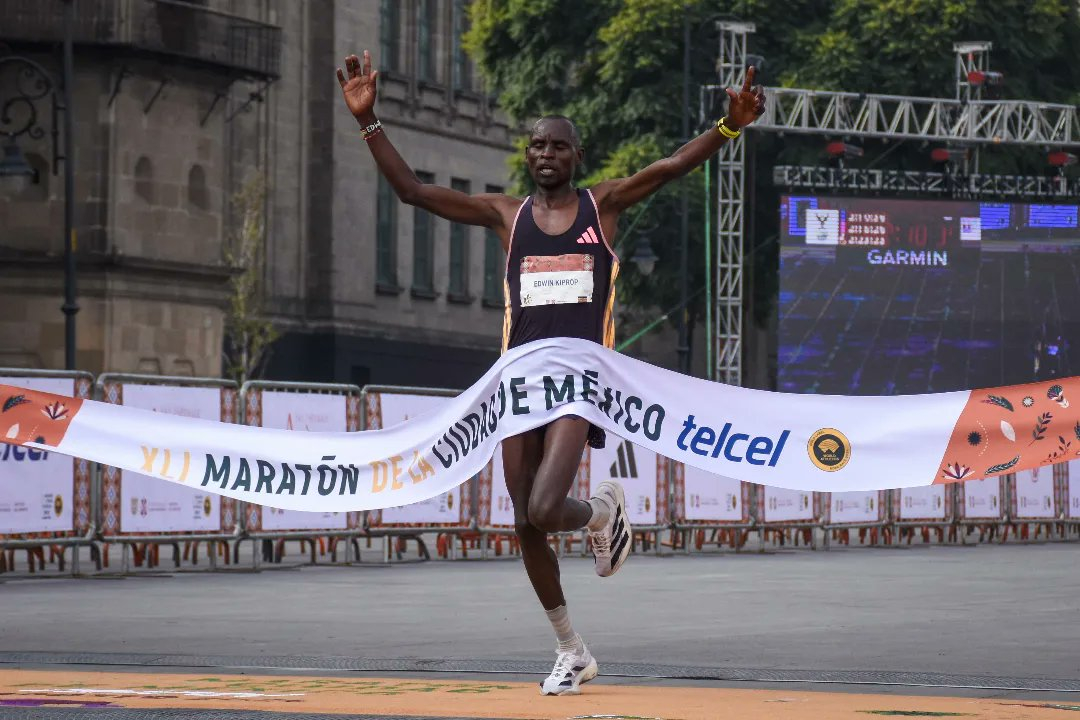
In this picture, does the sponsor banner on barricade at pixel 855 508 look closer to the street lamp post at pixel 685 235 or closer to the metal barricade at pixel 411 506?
the metal barricade at pixel 411 506

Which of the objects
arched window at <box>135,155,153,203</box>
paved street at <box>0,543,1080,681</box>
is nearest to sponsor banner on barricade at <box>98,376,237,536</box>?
paved street at <box>0,543,1080,681</box>

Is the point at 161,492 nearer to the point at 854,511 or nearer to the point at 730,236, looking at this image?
the point at 854,511

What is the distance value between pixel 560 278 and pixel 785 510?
61.0 feet

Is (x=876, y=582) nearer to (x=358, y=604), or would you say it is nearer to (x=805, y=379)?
(x=358, y=604)

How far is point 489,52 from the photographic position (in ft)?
165

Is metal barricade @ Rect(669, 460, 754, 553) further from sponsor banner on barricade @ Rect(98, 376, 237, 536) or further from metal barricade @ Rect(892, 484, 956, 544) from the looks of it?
sponsor banner on barricade @ Rect(98, 376, 237, 536)

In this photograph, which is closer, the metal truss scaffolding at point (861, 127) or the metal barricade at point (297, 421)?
the metal barricade at point (297, 421)

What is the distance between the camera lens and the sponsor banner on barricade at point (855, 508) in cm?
2888

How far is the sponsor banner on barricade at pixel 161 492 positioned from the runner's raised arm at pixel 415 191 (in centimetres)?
1031

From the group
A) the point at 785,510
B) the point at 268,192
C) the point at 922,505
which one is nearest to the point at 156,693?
the point at 785,510

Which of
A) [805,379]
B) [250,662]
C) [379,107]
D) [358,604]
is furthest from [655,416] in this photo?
[379,107]

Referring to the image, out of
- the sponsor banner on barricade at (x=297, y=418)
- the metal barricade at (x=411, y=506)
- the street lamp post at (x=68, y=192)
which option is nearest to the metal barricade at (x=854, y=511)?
the metal barricade at (x=411, y=506)

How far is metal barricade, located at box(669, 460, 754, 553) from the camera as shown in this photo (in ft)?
88.0

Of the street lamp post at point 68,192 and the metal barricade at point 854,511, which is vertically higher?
the street lamp post at point 68,192
